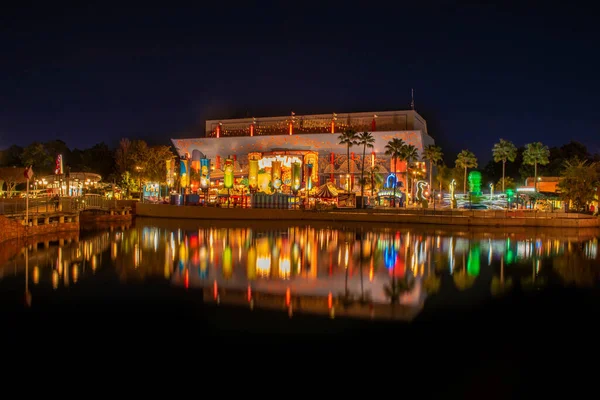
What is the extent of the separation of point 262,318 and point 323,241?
18194 millimetres

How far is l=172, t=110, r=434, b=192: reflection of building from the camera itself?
2776 inches

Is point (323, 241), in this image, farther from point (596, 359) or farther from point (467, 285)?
point (596, 359)

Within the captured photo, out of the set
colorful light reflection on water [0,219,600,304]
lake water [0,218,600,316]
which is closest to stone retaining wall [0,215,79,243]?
lake water [0,218,600,316]

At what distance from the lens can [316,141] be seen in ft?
242

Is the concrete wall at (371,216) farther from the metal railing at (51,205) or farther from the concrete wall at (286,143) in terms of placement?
the concrete wall at (286,143)

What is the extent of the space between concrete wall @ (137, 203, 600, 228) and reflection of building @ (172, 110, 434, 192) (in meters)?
16.0

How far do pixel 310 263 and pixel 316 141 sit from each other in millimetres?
53236

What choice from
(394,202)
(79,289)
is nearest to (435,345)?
(79,289)

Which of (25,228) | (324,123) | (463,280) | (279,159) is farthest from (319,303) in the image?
(324,123)

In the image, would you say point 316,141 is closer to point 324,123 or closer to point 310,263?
point 324,123

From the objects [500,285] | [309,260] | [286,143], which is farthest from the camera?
[286,143]

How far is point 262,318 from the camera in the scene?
41.3ft

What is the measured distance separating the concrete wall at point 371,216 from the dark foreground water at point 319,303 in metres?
17.3

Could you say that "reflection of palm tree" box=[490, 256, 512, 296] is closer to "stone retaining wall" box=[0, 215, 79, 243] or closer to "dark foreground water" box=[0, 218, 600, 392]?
"dark foreground water" box=[0, 218, 600, 392]
